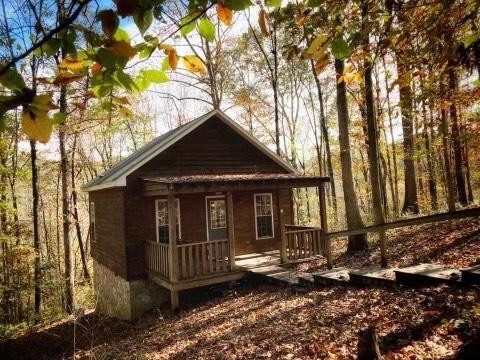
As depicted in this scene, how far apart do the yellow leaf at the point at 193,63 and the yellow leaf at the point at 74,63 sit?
418mm

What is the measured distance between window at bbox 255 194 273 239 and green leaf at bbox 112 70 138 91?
51.5ft

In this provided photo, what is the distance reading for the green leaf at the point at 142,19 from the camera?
50.9 inches

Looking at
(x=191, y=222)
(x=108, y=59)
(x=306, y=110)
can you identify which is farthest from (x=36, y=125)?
(x=306, y=110)

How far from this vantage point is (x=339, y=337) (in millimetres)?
5750

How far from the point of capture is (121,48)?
1.24 meters

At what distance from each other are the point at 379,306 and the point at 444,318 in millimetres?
1395

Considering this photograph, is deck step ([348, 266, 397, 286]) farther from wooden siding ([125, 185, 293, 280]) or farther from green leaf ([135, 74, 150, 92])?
green leaf ([135, 74, 150, 92])

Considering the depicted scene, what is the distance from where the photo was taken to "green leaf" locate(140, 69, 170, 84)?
146cm

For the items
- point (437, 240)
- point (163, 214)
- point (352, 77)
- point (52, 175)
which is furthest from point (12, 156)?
point (352, 77)

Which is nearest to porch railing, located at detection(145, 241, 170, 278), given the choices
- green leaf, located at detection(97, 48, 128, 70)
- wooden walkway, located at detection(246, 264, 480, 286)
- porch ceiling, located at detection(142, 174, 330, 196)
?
porch ceiling, located at detection(142, 174, 330, 196)

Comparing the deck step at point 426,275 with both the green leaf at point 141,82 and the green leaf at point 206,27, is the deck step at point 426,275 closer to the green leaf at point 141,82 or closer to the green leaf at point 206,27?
the green leaf at point 206,27

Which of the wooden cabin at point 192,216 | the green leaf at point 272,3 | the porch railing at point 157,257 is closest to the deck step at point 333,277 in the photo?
the wooden cabin at point 192,216

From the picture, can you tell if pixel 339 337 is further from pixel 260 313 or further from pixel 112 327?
pixel 112 327

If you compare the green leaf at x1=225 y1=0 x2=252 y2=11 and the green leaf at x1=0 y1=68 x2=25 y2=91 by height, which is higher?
the green leaf at x1=225 y1=0 x2=252 y2=11
